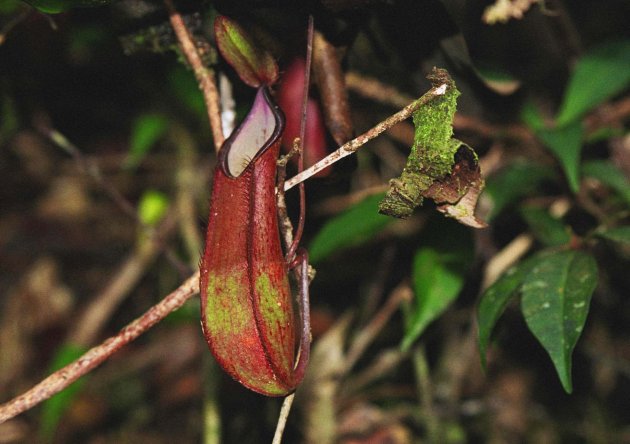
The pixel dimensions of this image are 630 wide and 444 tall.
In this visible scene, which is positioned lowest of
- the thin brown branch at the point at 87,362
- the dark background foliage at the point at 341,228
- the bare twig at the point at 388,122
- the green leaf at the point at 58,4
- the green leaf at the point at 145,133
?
Result: the dark background foliage at the point at 341,228

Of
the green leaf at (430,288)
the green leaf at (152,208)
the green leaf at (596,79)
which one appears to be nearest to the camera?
the green leaf at (430,288)

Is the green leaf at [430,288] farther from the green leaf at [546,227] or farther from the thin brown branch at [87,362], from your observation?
the thin brown branch at [87,362]

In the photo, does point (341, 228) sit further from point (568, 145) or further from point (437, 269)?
point (568, 145)

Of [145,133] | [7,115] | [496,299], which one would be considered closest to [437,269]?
[496,299]

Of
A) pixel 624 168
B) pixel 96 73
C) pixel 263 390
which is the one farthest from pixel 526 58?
pixel 263 390

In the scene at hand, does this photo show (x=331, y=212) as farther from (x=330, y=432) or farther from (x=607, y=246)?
(x=607, y=246)

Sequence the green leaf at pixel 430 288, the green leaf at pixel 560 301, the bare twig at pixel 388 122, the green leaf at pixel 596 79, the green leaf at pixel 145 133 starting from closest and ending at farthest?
the bare twig at pixel 388 122, the green leaf at pixel 560 301, the green leaf at pixel 430 288, the green leaf at pixel 596 79, the green leaf at pixel 145 133

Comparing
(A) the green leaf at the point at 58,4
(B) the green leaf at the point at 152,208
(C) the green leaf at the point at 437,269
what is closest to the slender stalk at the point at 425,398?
(C) the green leaf at the point at 437,269
